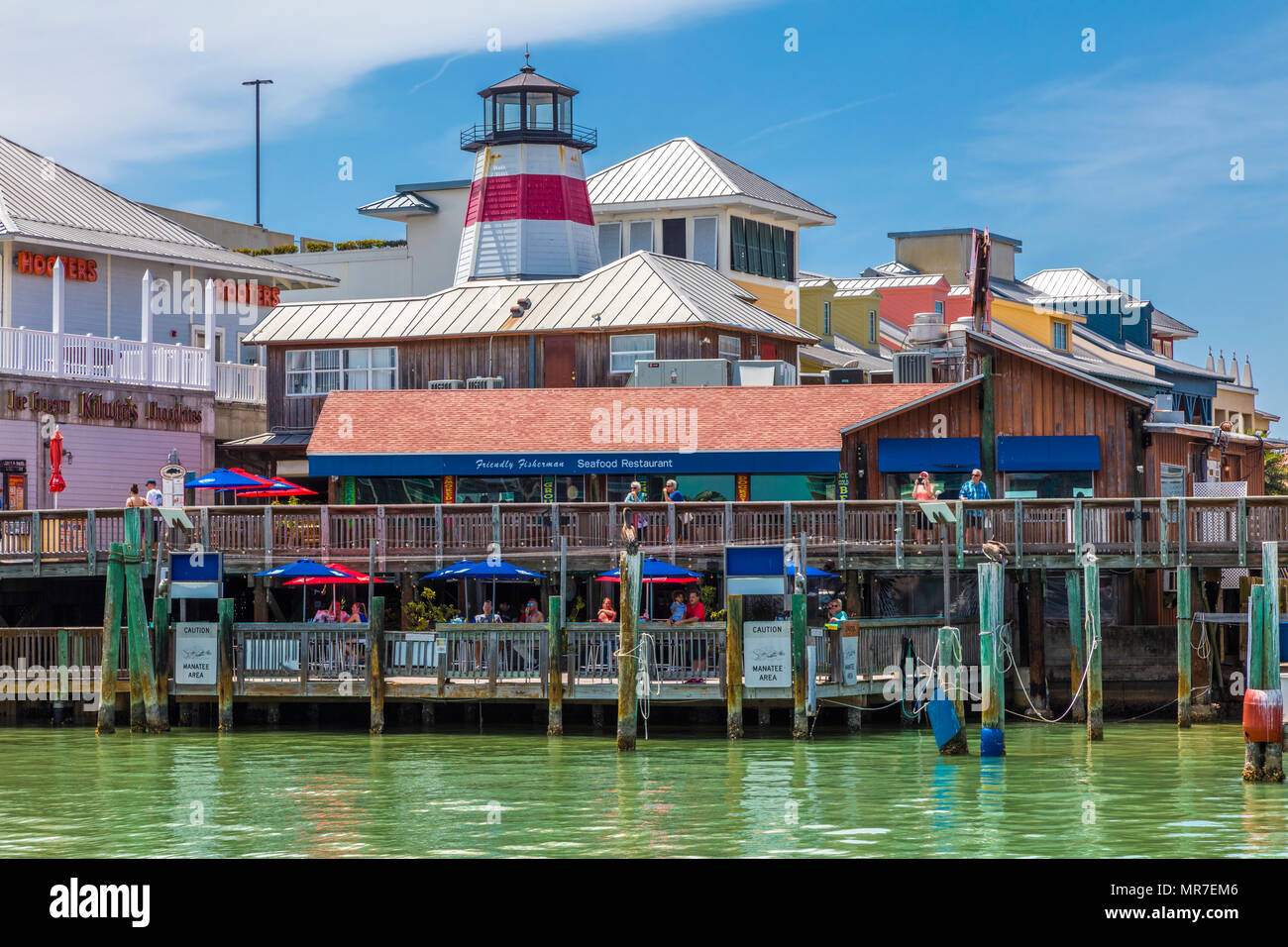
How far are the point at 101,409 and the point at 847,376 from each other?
18773 millimetres

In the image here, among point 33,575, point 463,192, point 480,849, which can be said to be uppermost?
point 463,192

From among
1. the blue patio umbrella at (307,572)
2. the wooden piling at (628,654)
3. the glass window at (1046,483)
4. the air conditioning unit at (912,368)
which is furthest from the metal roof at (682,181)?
the wooden piling at (628,654)

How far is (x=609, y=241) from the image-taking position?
64.8 meters

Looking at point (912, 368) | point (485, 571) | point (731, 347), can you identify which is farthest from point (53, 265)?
point (912, 368)

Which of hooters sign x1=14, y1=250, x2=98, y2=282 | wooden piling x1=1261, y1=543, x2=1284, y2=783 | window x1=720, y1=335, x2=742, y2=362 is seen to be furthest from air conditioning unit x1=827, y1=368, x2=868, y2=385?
wooden piling x1=1261, y1=543, x2=1284, y2=783

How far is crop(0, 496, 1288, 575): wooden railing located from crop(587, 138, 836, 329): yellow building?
26.0 metres

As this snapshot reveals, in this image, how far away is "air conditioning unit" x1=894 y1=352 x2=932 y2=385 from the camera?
46781 millimetres

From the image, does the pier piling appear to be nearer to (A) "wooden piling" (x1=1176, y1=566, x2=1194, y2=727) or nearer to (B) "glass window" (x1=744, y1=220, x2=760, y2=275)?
(A) "wooden piling" (x1=1176, y1=566, x2=1194, y2=727)

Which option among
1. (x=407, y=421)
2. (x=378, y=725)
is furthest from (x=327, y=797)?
(x=407, y=421)

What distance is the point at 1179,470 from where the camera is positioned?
42.5 m

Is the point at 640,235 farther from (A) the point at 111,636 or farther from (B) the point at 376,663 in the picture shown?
(A) the point at 111,636

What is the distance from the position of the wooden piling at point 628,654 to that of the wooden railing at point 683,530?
548cm
